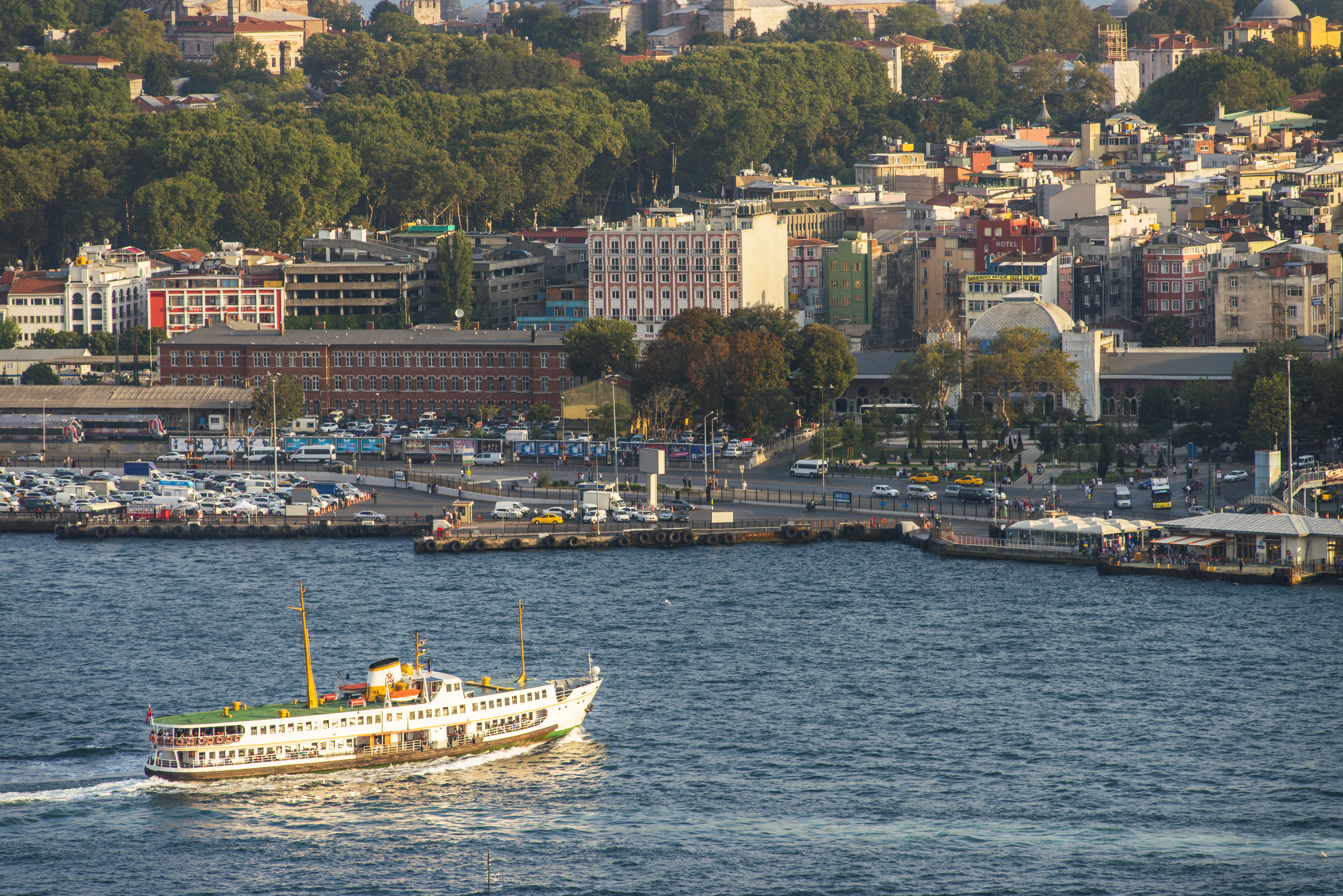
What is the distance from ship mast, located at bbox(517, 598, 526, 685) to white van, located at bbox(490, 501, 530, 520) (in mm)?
8547

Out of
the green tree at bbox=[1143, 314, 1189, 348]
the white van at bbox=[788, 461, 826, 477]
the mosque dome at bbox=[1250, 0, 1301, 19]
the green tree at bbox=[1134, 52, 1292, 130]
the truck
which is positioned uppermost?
the mosque dome at bbox=[1250, 0, 1301, 19]

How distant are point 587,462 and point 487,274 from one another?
92.8 ft

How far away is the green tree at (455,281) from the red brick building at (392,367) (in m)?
10.0

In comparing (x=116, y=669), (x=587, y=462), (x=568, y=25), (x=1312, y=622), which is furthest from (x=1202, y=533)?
(x=568, y=25)

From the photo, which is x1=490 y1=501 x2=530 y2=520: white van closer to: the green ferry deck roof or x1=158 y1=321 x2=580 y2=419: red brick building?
x1=158 y1=321 x2=580 y2=419: red brick building

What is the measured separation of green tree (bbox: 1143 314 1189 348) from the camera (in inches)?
3329

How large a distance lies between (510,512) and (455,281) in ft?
111

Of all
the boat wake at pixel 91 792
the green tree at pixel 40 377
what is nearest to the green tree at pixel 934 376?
the green tree at pixel 40 377

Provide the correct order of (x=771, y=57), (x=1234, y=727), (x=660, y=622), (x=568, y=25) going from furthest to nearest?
(x=568, y=25), (x=771, y=57), (x=660, y=622), (x=1234, y=727)

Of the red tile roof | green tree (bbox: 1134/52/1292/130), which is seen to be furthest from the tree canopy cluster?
the red tile roof

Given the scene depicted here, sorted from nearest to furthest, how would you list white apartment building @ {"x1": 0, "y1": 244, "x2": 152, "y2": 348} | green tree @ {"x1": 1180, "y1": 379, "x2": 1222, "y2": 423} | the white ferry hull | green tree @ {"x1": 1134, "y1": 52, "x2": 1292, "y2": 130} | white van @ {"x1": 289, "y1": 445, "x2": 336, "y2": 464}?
the white ferry hull, green tree @ {"x1": 1180, "y1": 379, "x2": 1222, "y2": 423}, white van @ {"x1": 289, "y1": 445, "x2": 336, "y2": 464}, white apartment building @ {"x1": 0, "y1": 244, "x2": 152, "y2": 348}, green tree @ {"x1": 1134, "y1": 52, "x2": 1292, "y2": 130}

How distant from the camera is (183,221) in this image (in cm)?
10925

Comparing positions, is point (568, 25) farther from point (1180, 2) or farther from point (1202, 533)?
point (1202, 533)

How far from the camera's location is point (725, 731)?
43062 mm
